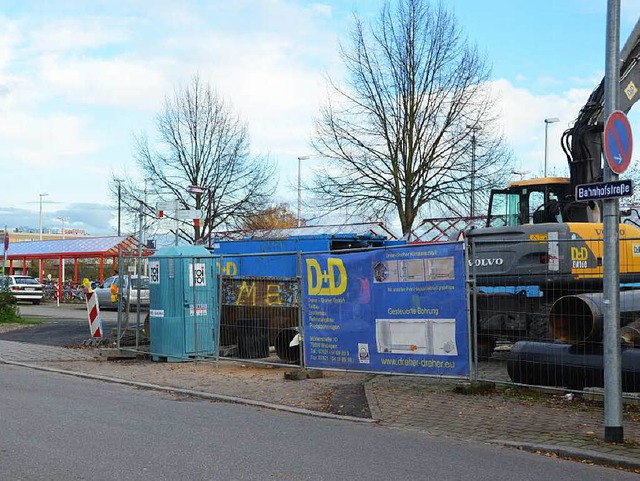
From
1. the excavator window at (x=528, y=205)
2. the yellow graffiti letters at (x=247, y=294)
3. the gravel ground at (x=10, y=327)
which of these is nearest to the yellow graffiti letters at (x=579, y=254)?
the excavator window at (x=528, y=205)

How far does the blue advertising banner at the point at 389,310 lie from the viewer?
33.2 feet

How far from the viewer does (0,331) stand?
2145 cm

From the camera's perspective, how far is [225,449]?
23.5ft

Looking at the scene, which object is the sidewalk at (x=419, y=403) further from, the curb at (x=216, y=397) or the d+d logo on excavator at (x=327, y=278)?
the d+d logo on excavator at (x=327, y=278)

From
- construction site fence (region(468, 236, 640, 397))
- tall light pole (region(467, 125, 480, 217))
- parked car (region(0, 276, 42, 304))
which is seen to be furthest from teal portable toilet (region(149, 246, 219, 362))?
parked car (region(0, 276, 42, 304))

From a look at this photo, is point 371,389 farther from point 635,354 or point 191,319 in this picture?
point 191,319

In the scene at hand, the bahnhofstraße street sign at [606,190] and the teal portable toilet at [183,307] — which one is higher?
the bahnhofstraße street sign at [606,190]

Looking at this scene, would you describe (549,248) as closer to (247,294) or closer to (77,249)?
(247,294)

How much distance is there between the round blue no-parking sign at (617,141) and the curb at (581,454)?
2.70 m

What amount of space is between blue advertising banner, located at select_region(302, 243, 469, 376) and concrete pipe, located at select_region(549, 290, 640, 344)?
1.19 m

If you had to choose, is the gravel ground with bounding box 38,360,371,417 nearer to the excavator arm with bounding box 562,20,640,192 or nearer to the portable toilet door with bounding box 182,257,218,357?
the portable toilet door with bounding box 182,257,218,357

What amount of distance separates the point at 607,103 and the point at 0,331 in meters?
A: 18.7

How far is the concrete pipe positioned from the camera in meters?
9.30

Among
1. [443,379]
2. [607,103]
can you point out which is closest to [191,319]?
[443,379]
